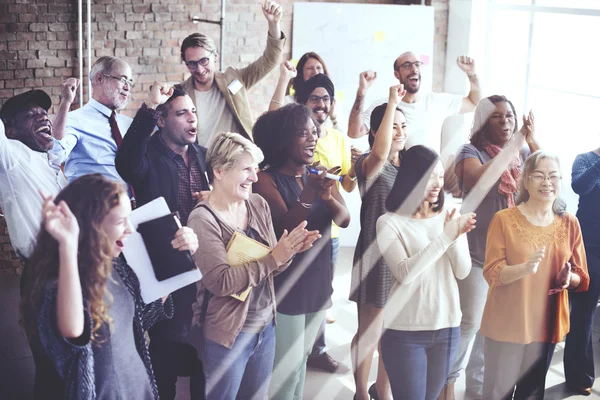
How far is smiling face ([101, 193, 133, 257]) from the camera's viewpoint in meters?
2.12

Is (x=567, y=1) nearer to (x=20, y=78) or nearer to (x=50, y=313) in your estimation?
(x=20, y=78)

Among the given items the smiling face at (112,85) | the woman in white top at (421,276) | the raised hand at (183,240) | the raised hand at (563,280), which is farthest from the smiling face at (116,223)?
the raised hand at (563,280)

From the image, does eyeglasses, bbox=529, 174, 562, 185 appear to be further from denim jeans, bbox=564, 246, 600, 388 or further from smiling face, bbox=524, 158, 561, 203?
denim jeans, bbox=564, 246, 600, 388

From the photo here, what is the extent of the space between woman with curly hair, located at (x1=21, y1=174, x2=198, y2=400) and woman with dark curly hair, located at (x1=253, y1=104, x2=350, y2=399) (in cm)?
98

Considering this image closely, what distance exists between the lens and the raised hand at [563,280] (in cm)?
327

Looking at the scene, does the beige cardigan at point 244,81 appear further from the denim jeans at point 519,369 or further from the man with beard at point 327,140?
the denim jeans at point 519,369

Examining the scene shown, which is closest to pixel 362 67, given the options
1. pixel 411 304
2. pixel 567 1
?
pixel 567 1

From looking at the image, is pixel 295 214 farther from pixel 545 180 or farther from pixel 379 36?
pixel 379 36

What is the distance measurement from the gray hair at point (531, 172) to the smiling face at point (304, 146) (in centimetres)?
96

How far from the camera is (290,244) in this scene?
2.72m

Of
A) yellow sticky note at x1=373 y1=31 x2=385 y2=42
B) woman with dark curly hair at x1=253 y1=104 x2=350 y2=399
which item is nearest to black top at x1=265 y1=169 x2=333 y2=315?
woman with dark curly hair at x1=253 y1=104 x2=350 y2=399

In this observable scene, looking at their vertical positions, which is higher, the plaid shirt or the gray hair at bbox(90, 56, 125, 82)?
the gray hair at bbox(90, 56, 125, 82)

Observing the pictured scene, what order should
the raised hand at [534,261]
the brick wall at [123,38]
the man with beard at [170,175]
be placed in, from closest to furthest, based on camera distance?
1. the man with beard at [170,175]
2. the raised hand at [534,261]
3. the brick wall at [123,38]

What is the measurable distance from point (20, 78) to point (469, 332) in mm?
3678
